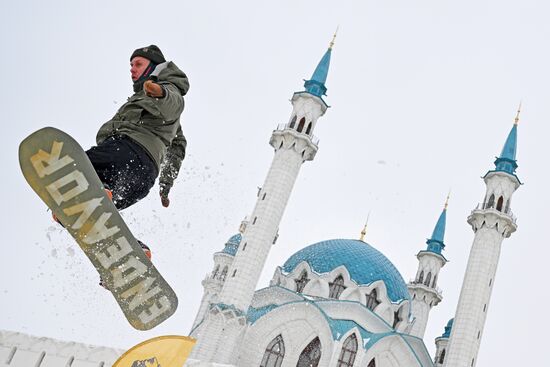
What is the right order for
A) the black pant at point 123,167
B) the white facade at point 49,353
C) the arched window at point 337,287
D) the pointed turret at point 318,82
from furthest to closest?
the pointed turret at point 318,82 → the arched window at point 337,287 → the white facade at point 49,353 → the black pant at point 123,167

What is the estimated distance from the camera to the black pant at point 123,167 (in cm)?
325

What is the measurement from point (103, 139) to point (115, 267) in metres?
0.75

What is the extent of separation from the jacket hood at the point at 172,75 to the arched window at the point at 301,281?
88.2ft

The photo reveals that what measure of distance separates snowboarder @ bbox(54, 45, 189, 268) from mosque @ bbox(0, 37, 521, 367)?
2160 centimetres

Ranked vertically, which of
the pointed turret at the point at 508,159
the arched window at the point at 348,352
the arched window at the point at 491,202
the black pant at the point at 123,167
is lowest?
the black pant at the point at 123,167

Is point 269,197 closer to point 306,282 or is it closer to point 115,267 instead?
point 306,282

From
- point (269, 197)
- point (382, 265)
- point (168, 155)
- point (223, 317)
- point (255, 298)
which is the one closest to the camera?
point (168, 155)

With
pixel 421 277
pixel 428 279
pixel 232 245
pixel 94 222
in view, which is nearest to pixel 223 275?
pixel 232 245

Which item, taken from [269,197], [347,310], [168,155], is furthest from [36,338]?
[347,310]

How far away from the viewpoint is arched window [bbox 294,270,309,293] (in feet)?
98.2

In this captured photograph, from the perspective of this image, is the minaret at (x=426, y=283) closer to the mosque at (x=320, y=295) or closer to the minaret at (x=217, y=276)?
the mosque at (x=320, y=295)

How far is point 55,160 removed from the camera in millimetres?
3000

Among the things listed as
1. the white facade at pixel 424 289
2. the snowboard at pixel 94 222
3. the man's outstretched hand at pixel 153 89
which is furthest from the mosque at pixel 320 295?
the man's outstretched hand at pixel 153 89

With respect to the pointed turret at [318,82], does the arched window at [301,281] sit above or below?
below
